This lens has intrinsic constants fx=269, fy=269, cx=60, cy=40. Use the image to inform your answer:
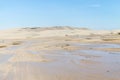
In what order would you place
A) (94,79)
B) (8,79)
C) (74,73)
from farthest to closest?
(74,73) → (8,79) → (94,79)

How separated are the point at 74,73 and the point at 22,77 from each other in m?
1.68

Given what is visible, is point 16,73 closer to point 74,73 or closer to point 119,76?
point 74,73

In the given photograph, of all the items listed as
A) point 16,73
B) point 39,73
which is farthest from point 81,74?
point 16,73

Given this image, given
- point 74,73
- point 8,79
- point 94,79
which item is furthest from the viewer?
point 74,73

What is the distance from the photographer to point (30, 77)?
27.0 ft

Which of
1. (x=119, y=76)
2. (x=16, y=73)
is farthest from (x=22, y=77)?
(x=119, y=76)

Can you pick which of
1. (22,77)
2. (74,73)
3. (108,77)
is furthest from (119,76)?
(22,77)

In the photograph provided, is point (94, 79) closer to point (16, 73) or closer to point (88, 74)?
point (88, 74)

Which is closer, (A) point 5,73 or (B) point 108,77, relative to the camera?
(B) point 108,77

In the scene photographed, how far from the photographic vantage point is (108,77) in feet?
25.5

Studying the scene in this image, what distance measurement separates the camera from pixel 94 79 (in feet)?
24.7

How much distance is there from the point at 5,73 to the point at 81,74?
2.63 meters

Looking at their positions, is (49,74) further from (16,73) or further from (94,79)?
(94,79)

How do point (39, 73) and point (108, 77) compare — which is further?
point (39, 73)
